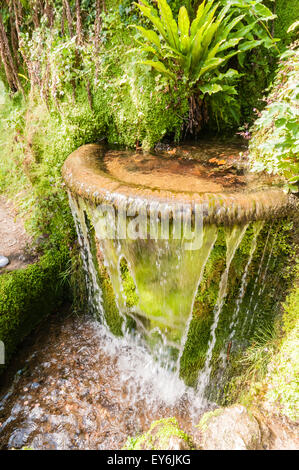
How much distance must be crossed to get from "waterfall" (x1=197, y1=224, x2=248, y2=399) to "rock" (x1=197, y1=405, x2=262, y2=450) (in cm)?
97

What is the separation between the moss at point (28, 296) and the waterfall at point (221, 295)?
2368 mm

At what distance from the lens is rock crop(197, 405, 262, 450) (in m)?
1.95

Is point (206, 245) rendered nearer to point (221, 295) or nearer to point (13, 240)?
point (221, 295)

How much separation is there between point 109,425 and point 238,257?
234cm

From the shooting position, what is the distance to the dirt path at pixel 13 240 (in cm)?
429

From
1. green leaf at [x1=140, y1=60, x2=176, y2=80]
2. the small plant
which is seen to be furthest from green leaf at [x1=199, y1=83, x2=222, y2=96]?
green leaf at [x1=140, y1=60, x2=176, y2=80]

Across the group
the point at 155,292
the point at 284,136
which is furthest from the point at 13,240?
the point at 284,136

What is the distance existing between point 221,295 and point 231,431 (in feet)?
4.10

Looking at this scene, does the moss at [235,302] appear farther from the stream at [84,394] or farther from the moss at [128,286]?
the moss at [128,286]

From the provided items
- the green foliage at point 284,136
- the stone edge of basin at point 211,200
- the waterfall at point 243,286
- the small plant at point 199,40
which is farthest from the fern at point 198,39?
the waterfall at point 243,286

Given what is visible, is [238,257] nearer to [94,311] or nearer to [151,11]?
[94,311]

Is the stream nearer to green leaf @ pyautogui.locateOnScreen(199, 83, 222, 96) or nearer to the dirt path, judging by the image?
the dirt path

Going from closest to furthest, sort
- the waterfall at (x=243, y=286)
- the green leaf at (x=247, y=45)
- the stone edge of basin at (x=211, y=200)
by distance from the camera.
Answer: the stone edge of basin at (x=211, y=200) → the waterfall at (x=243, y=286) → the green leaf at (x=247, y=45)

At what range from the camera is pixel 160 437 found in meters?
2.01
